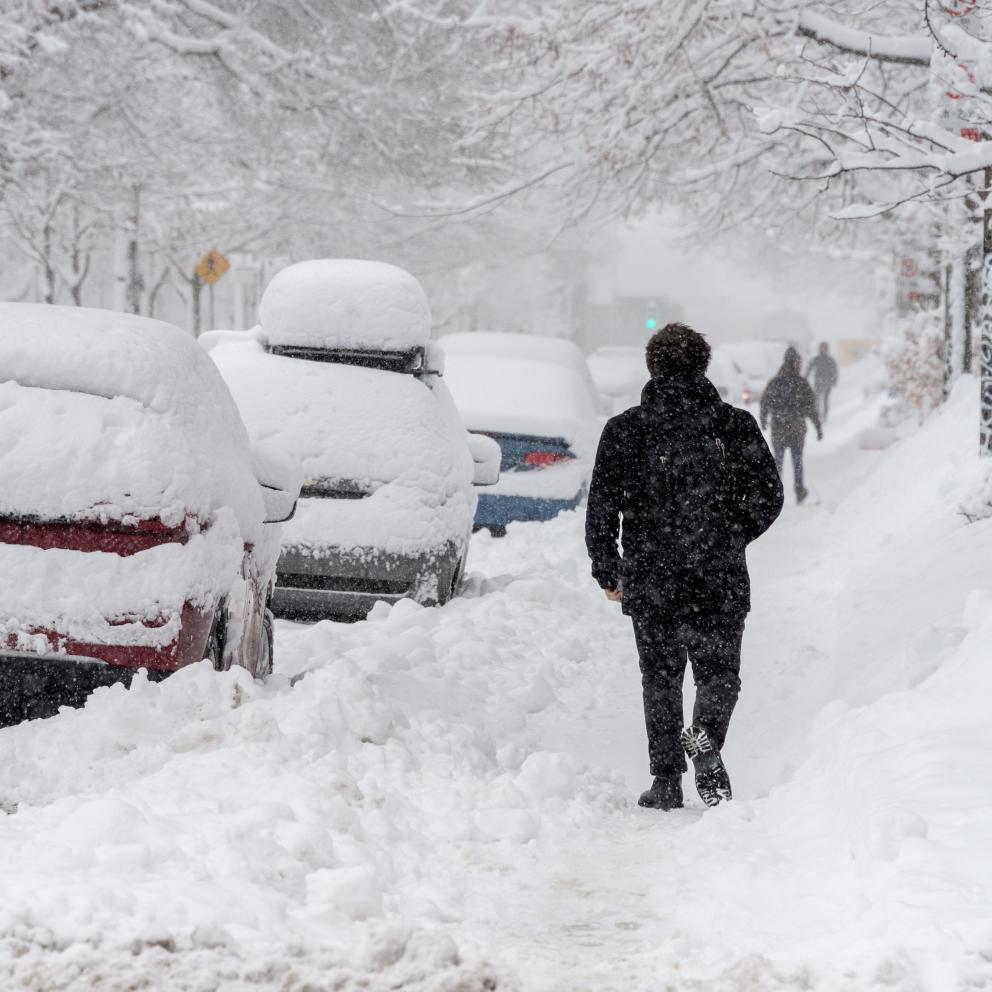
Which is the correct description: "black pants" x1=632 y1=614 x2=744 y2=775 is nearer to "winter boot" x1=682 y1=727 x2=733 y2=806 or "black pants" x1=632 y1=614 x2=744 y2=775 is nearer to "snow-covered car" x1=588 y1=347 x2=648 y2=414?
"winter boot" x1=682 y1=727 x2=733 y2=806

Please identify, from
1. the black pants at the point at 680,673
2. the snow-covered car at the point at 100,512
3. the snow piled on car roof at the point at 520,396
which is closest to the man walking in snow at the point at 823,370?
the snow piled on car roof at the point at 520,396

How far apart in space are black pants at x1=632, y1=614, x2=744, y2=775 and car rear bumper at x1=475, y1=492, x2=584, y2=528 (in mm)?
6536

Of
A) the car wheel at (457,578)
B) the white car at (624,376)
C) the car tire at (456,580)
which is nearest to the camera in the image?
the car tire at (456,580)

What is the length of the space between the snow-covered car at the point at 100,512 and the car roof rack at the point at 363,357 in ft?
12.5

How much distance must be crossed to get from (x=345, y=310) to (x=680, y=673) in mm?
4240

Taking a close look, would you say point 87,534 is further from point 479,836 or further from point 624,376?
point 624,376

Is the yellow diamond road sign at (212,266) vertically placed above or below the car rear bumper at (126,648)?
above

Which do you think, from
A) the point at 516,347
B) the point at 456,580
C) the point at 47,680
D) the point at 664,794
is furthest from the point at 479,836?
the point at 516,347

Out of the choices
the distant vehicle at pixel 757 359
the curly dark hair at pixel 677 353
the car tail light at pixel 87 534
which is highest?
the distant vehicle at pixel 757 359

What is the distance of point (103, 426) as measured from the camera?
508 centimetres

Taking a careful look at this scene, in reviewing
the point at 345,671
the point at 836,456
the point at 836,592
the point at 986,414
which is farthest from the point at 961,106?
the point at 836,456

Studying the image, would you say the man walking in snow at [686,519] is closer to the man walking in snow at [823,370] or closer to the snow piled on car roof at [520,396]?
the snow piled on car roof at [520,396]

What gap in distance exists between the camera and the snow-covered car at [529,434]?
40.7 feet

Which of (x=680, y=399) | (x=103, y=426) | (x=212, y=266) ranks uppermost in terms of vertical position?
(x=212, y=266)
